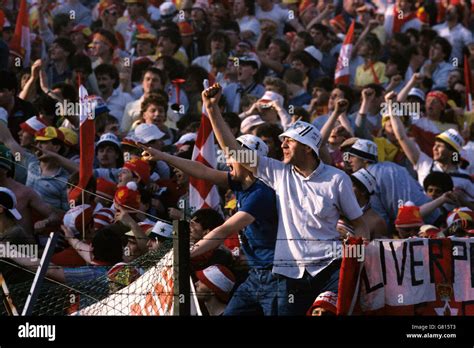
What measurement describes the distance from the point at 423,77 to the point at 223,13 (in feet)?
11.3

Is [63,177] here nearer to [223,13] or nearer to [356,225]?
[356,225]

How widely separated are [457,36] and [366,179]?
8.72 m

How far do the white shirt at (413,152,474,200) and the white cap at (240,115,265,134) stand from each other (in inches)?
68.0

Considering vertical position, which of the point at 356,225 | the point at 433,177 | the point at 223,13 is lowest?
the point at 356,225

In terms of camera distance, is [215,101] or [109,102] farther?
[109,102]

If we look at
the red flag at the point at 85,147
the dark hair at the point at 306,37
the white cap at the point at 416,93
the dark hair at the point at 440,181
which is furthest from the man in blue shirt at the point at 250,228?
the dark hair at the point at 306,37

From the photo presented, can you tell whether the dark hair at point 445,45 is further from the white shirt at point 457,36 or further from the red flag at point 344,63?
the red flag at point 344,63

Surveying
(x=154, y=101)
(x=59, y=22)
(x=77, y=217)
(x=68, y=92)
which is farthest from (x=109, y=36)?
(x=77, y=217)

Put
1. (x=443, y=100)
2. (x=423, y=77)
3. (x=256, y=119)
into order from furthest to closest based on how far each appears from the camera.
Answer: (x=423, y=77) → (x=443, y=100) → (x=256, y=119)

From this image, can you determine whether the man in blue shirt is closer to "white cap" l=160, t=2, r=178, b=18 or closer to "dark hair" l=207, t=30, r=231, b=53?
"dark hair" l=207, t=30, r=231, b=53

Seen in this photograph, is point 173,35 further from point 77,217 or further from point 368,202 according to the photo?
point 368,202

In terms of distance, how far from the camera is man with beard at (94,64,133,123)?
1989cm

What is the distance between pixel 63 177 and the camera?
1588 cm

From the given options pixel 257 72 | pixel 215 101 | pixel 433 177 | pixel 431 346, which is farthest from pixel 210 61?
pixel 431 346
